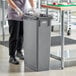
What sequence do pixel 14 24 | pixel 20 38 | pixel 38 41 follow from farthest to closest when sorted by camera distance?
pixel 20 38, pixel 14 24, pixel 38 41

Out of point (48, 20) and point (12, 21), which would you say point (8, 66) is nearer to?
point (12, 21)

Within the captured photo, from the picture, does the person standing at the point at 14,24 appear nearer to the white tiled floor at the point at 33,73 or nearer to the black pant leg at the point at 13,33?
the black pant leg at the point at 13,33

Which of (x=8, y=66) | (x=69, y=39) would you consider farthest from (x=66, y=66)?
(x=69, y=39)

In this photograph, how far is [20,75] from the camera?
362cm

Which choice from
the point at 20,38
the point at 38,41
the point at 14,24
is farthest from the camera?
the point at 20,38

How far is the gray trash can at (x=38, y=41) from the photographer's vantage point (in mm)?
3660

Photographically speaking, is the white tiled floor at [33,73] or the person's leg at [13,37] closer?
the white tiled floor at [33,73]

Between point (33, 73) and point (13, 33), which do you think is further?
point (13, 33)

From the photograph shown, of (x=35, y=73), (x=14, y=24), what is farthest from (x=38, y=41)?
(x=14, y=24)

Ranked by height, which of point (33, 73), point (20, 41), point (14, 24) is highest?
point (14, 24)

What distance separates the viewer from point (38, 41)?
12.0ft

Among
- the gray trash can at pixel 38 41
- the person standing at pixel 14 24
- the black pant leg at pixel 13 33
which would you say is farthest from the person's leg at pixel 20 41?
the gray trash can at pixel 38 41

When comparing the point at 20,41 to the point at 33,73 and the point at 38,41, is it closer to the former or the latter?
the point at 38,41

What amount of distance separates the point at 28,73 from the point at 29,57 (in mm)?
286
